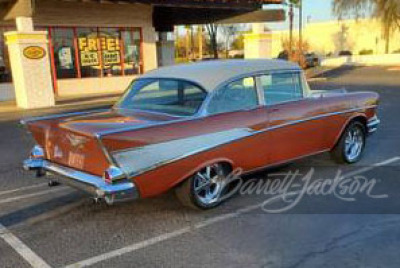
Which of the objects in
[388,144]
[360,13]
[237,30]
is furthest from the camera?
[237,30]

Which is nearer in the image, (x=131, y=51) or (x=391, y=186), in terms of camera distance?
(x=391, y=186)

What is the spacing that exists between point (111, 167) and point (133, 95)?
168cm

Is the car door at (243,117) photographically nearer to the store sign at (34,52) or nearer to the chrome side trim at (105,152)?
the chrome side trim at (105,152)

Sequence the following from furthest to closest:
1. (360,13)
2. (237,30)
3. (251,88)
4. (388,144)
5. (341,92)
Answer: (237,30)
(360,13)
(388,144)
(341,92)
(251,88)

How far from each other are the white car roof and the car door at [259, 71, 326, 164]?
153mm

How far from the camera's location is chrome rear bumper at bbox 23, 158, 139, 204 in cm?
434

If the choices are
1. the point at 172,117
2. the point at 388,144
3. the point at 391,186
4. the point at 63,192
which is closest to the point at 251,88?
the point at 172,117

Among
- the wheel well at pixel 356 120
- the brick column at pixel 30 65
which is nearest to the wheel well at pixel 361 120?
the wheel well at pixel 356 120

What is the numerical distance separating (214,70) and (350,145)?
262 centimetres

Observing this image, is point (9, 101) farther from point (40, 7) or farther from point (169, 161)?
point (169, 161)

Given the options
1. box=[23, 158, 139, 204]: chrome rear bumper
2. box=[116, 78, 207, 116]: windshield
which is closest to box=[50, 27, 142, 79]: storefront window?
box=[116, 78, 207, 116]: windshield

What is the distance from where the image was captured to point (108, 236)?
4543 millimetres

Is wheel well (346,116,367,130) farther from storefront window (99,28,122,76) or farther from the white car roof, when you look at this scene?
storefront window (99,28,122,76)

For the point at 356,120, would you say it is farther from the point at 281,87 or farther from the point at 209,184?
the point at 209,184
